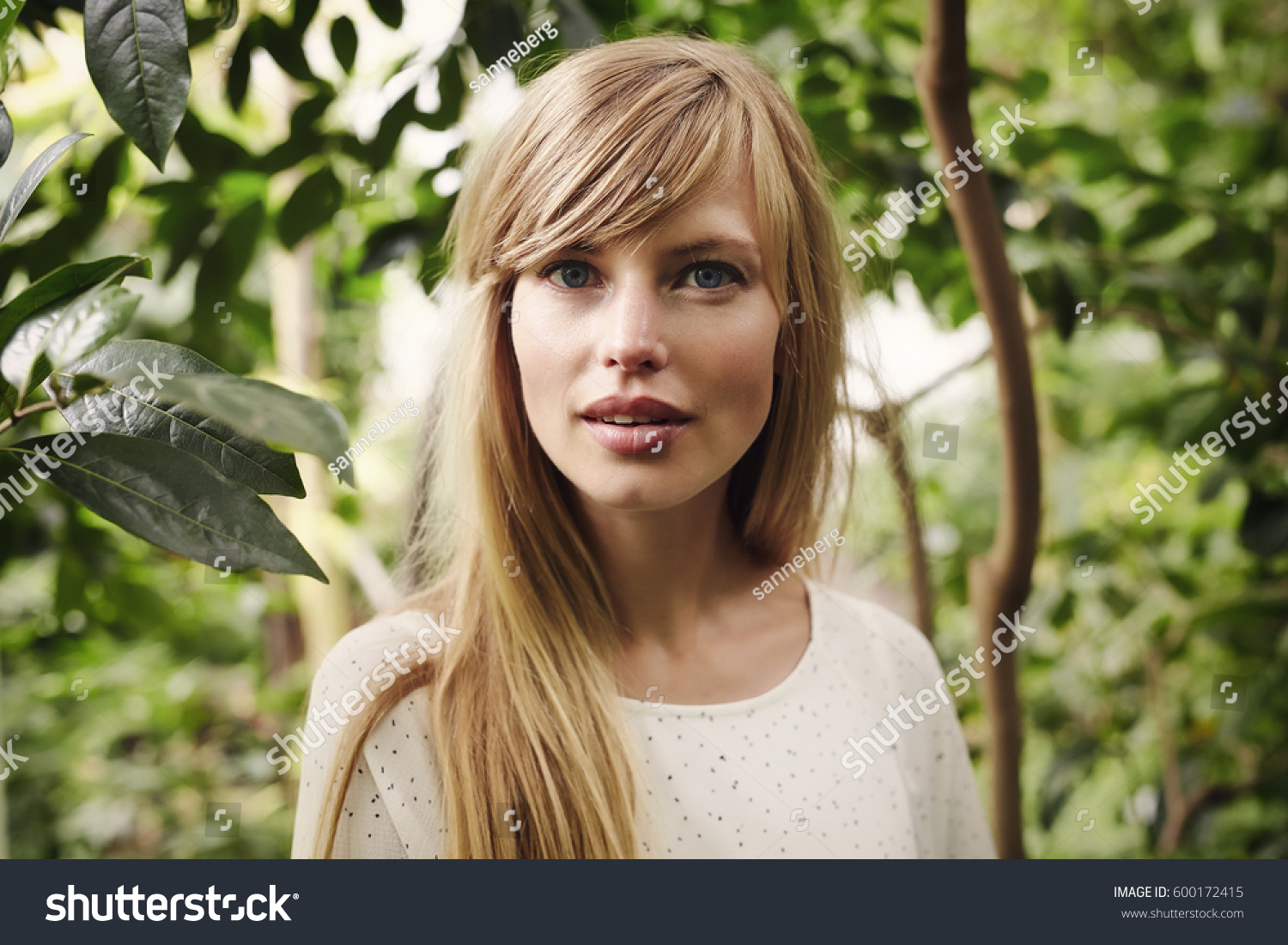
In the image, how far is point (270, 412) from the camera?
29 cm

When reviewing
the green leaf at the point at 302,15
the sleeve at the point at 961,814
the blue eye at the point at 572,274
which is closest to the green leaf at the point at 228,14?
the green leaf at the point at 302,15

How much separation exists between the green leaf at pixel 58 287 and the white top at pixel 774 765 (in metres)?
0.32

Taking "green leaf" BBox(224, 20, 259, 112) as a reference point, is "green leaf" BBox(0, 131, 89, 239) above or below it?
below

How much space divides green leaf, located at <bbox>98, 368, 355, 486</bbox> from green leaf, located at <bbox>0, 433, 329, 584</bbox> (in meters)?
0.09

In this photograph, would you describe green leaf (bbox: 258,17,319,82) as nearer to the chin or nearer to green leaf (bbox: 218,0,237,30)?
green leaf (bbox: 218,0,237,30)

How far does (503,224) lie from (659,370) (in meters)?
0.16

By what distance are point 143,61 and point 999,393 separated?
2.34ft

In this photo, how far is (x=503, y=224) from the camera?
63cm

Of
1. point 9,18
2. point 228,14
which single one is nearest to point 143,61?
point 9,18

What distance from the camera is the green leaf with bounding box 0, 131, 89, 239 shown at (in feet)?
1.30

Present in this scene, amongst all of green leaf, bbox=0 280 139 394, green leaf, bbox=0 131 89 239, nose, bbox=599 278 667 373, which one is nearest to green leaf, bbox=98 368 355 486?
green leaf, bbox=0 280 139 394
